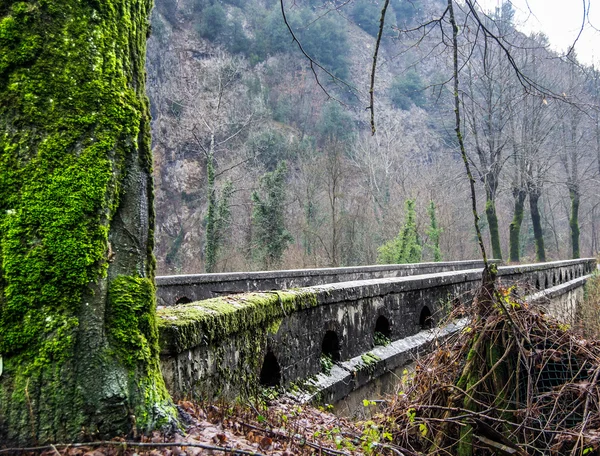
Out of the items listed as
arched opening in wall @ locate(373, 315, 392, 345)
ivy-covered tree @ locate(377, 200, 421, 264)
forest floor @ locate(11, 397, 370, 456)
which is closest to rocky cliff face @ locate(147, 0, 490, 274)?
ivy-covered tree @ locate(377, 200, 421, 264)

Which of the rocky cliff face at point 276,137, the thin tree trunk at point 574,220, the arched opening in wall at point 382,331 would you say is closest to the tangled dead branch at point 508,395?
the arched opening in wall at point 382,331

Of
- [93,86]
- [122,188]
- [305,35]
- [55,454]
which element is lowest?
[55,454]

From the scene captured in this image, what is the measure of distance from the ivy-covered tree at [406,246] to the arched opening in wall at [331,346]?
19.0 meters

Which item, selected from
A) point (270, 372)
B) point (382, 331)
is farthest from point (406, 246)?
A: point (270, 372)

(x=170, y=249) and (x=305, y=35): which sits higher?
(x=305, y=35)

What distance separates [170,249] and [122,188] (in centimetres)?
3658

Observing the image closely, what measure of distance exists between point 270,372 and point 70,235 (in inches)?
100

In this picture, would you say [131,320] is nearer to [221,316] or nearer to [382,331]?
[221,316]

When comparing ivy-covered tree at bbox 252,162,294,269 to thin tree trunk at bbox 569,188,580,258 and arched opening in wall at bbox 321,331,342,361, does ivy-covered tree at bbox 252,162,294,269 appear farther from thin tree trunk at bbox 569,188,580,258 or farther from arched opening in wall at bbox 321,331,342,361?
arched opening in wall at bbox 321,331,342,361

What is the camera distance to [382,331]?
22.4 ft

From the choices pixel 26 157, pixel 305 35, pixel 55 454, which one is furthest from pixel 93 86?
pixel 305 35

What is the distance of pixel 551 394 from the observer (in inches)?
140

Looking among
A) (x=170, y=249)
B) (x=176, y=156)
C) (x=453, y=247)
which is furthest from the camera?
(x=176, y=156)

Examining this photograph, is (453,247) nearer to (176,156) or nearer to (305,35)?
(176,156)
